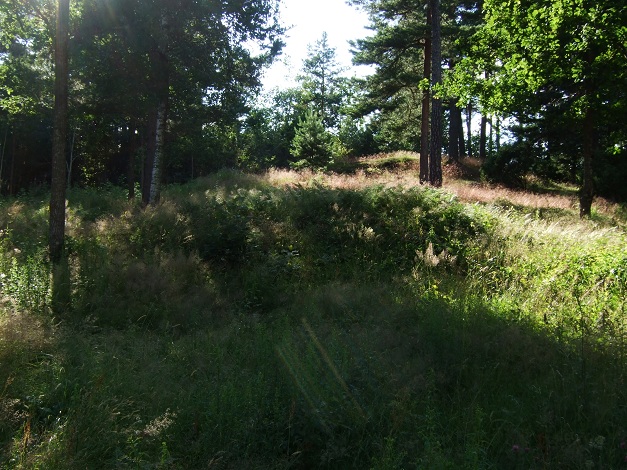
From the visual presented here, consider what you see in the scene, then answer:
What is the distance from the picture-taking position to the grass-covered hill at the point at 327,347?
350 cm

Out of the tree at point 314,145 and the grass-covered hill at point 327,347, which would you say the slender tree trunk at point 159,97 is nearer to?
the grass-covered hill at point 327,347

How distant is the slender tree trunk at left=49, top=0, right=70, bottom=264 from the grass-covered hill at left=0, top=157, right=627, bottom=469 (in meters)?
0.43

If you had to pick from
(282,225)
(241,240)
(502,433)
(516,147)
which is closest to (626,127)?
(516,147)

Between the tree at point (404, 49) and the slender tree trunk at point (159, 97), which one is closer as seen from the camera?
the slender tree trunk at point (159, 97)

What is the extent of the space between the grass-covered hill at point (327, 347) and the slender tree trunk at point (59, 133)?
0.43 meters

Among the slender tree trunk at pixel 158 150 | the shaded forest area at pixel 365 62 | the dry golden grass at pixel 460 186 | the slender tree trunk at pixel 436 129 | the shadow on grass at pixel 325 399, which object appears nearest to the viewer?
the shadow on grass at pixel 325 399

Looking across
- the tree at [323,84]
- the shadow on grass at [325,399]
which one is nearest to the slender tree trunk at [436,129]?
the shadow on grass at [325,399]

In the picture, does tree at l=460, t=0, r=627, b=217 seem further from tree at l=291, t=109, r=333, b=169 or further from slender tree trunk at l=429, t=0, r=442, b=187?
tree at l=291, t=109, r=333, b=169

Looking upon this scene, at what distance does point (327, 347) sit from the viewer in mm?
4867

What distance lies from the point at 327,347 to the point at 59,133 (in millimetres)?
7925

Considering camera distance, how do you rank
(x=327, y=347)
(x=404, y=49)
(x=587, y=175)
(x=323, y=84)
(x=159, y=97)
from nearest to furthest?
(x=327, y=347), (x=159, y=97), (x=587, y=175), (x=404, y=49), (x=323, y=84)

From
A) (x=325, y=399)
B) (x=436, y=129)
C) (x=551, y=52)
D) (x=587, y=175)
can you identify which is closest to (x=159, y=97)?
(x=436, y=129)

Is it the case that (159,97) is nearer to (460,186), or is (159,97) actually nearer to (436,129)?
(436,129)

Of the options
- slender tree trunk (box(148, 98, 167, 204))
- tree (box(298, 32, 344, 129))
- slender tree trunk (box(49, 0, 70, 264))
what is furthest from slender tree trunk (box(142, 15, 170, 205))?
tree (box(298, 32, 344, 129))
